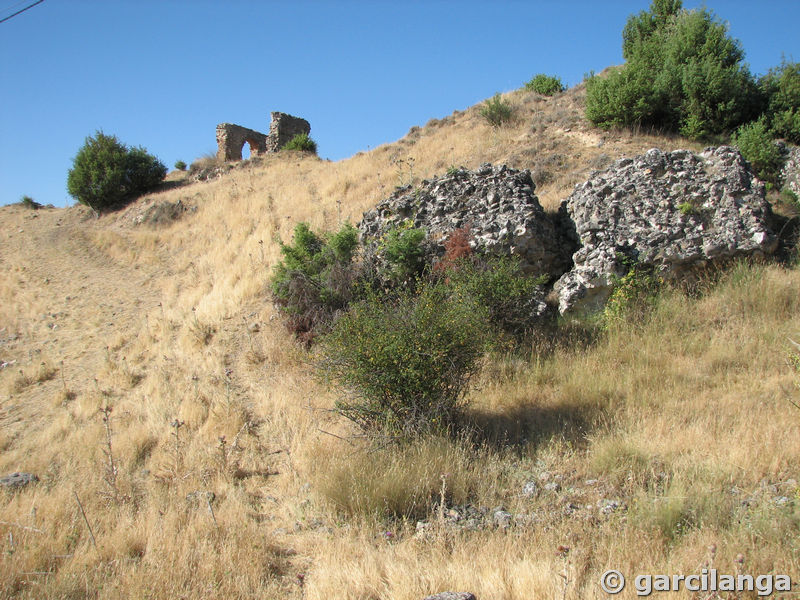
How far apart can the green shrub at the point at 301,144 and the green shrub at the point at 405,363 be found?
19.6 meters

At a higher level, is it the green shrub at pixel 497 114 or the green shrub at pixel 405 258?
the green shrub at pixel 497 114

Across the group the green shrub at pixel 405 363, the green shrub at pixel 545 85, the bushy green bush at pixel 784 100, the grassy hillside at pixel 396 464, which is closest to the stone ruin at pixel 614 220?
the grassy hillside at pixel 396 464

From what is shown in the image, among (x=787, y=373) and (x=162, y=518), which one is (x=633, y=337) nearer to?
(x=787, y=373)

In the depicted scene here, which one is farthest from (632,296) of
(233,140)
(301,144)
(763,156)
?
(233,140)

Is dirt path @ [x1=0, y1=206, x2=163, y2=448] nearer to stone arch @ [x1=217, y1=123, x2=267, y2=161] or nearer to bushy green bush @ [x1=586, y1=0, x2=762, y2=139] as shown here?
stone arch @ [x1=217, y1=123, x2=267, y2=161]

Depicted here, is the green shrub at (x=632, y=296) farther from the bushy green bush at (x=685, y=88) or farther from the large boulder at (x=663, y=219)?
the bushy green bush at (x=685, y=88)

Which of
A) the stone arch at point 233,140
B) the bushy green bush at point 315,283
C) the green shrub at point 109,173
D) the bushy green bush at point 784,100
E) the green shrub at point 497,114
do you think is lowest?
the bushy green bush at point 315,283

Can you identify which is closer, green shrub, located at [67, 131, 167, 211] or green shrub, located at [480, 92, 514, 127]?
green shrub, located at [480, 92, 514, 127]

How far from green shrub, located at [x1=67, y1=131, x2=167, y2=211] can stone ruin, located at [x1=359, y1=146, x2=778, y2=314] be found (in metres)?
16.6

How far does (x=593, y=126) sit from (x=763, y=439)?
11.1 metres

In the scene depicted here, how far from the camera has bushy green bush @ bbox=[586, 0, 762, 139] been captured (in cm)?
1118

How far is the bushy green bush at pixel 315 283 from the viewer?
7.99 meters

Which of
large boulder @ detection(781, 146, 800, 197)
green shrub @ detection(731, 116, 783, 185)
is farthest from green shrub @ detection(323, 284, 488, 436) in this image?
green shrub @ detection(731, 116, 783, 185)

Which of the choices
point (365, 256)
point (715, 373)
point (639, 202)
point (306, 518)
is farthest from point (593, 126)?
point (306, 518)
